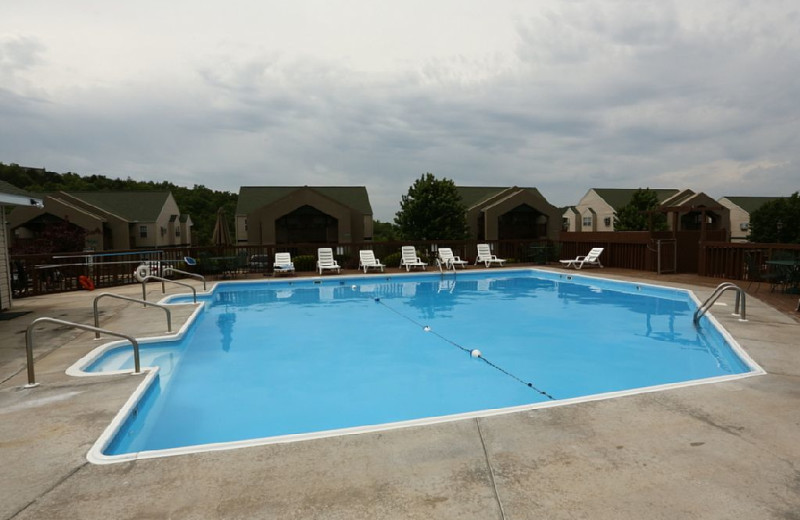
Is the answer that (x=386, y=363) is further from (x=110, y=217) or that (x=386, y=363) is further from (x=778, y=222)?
(x=778, y=222)

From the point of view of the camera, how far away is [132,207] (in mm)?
38438

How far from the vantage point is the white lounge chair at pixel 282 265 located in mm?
16453

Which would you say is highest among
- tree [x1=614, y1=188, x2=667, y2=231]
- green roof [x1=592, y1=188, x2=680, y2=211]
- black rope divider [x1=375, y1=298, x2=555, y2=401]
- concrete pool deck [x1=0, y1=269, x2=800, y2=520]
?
green roof [x1=592, y1=188, x2=680, y2=211]

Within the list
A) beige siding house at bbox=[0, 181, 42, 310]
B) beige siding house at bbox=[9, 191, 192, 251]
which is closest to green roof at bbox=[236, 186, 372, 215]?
beige siding house at bbox=[9, 191, 192, 251]

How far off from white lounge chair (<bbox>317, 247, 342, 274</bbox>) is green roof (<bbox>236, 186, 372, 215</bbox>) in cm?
1672

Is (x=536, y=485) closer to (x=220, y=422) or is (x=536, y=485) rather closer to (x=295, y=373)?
(x=220, y=422)

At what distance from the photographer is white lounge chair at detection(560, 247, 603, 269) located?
17.8 metres

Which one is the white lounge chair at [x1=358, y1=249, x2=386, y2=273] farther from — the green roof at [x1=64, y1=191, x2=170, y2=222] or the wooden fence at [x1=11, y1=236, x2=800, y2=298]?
the green roof at [x1=64, y1=191, x2=170, y2=222]

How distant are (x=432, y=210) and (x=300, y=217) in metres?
9.98

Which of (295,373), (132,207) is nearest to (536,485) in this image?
(295,373)

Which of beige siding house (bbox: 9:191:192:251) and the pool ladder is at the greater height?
beige siding house (bbox: 9:191:192:251)

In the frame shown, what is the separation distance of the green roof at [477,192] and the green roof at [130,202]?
A: 84.7 feet

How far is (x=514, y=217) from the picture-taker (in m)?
35.8

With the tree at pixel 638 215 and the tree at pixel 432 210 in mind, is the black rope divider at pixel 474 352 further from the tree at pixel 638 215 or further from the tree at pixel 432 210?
the tree at pixel 638 215
